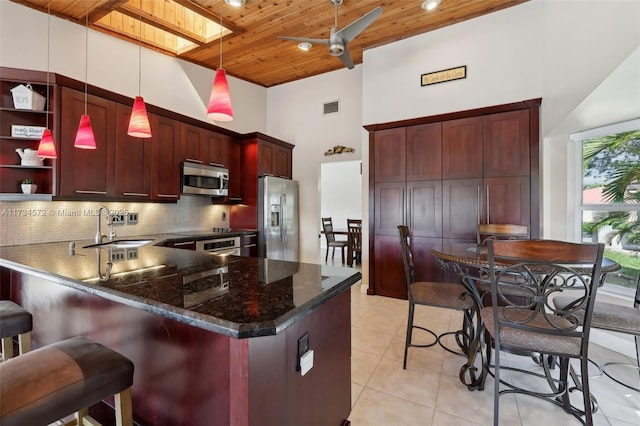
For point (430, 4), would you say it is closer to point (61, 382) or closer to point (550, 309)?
point (550, 309)

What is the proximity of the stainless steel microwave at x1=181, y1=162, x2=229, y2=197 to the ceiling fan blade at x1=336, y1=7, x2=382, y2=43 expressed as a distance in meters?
2.53

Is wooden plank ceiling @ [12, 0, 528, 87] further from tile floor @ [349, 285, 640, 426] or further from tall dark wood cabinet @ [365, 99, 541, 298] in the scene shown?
tile floor @ [349, 285, 640, 426]

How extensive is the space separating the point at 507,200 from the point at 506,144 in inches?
26.0

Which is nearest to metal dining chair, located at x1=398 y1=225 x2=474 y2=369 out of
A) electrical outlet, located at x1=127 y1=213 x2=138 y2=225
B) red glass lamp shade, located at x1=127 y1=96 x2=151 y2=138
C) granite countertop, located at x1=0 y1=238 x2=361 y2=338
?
granite countertop, located at x1=0 y1=238 x2=361 y2=338

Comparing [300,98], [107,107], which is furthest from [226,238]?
[300,98]

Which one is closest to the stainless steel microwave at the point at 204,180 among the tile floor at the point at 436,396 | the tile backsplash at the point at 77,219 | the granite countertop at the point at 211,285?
the tile backsplash at the point at 77,219

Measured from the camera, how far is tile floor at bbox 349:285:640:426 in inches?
66.2

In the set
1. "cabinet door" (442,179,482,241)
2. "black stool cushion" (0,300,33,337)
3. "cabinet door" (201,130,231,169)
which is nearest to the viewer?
"black stool cushion" (0,300,33,337)

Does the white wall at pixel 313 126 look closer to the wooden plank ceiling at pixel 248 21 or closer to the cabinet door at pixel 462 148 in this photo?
the wooden plank ceiling at pixel 248 21

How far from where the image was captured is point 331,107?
5.12 meters

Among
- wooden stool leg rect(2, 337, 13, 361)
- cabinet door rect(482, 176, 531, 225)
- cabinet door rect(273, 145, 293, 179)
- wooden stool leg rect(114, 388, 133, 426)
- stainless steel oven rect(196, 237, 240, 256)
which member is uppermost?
cabinet door rect(273, 145, 293, 179)

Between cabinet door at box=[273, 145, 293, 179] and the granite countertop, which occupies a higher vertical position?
cabinet door at box=[273, 145, 293, 179]

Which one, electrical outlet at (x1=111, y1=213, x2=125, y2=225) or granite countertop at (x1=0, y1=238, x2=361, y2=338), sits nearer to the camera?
granite countertop at (x1=0, y1=238, x2=361, y2=338)

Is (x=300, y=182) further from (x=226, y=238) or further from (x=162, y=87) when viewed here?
(x=162, y=87)
